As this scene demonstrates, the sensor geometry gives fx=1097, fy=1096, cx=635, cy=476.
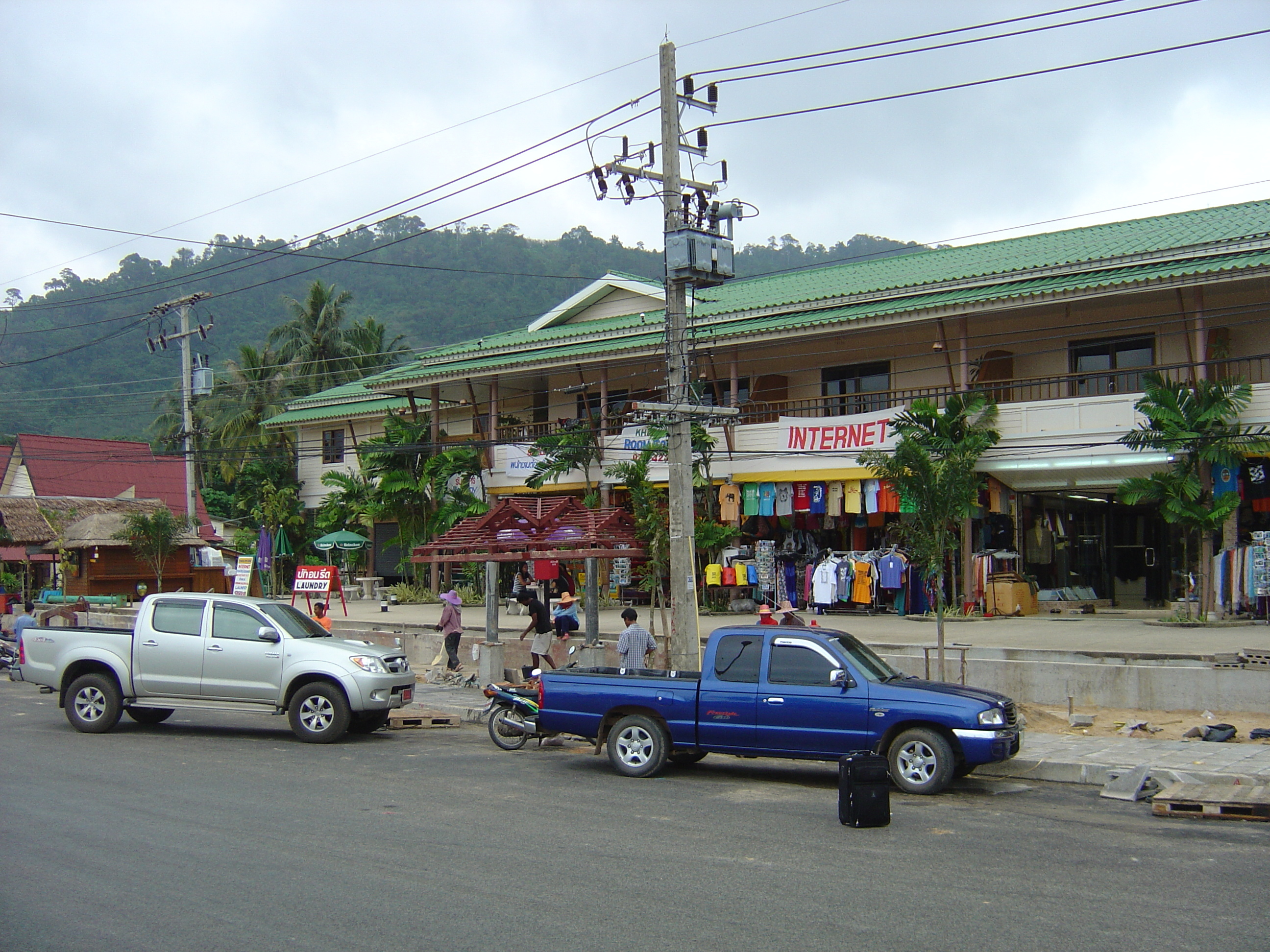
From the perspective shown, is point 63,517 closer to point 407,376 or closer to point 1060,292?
point 407,376

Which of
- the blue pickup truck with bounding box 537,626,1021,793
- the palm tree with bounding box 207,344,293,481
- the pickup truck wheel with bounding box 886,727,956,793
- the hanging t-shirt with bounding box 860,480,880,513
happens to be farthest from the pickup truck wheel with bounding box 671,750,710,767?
the palm tree with bounding box 207,344,293,481

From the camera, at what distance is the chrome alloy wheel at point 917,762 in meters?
10.4

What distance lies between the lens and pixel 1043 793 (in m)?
10.8

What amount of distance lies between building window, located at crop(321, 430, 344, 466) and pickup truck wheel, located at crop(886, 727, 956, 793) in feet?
107

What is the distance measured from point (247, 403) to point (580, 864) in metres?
46.5

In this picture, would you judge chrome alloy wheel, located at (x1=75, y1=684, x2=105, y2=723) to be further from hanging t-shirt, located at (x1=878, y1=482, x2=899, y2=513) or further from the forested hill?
the forested hill

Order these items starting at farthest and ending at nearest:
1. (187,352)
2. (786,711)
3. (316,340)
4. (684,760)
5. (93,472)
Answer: (316,340), (93,472), (187,352), (684,760), (786,711)

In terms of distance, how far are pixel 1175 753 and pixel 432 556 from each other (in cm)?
1106

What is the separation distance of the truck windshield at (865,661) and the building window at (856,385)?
1460cm

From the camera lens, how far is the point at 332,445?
40.6m

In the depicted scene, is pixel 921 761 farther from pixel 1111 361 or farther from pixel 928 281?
pixel 1111 361

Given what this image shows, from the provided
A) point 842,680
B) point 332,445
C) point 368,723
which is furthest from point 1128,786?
point 332,445

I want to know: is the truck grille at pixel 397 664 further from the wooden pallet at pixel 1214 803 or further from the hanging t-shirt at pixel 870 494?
the hanging t-shirt at pixel 870 494

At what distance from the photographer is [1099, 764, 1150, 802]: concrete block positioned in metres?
10.3
